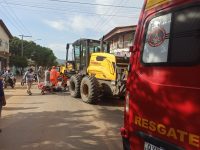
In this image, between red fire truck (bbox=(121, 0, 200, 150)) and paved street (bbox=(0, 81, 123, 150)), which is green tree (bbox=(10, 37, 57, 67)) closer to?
paved street (bbox=(0, 81, 123, 150))

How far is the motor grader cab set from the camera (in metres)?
15.3

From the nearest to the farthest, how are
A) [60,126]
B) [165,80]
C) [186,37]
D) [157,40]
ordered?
[186,37]
[165,80]
[157,40]
[60,126]

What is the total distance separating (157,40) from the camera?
439 centimetres

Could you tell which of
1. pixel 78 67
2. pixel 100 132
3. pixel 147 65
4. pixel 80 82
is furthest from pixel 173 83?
pixel 78 67

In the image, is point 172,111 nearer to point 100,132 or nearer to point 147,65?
point 147,65

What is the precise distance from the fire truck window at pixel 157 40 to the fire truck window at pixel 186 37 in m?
0.12

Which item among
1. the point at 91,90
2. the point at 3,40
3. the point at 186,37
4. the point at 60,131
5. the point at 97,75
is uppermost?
the point at 3,40

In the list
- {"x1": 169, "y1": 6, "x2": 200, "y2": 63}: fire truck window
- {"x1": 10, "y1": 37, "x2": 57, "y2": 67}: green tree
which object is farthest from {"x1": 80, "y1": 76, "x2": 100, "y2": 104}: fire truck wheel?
{"x1": 10, "y1": 37, "x2": 57, "y2": 67}: green tree

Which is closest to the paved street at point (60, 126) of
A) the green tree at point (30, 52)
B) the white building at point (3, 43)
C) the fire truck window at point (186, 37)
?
the fire truck window at point (186, 37)

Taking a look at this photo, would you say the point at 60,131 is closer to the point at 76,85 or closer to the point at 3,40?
the point at 76,85

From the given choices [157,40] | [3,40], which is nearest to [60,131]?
[157,40]

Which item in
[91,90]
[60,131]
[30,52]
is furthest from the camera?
[30,52]

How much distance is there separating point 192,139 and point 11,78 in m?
23.5

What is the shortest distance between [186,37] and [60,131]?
20.6 ft
